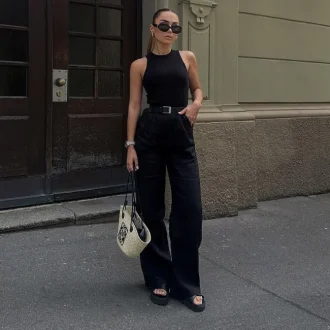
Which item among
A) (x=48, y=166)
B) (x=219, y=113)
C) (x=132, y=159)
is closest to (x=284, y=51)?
(x=219, y=113)

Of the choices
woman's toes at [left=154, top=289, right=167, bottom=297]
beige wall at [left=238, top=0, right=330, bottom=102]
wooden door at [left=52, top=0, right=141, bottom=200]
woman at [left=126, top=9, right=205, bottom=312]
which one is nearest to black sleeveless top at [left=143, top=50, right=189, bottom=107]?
woman at [left=126, top=9, right=205, bottom=312]

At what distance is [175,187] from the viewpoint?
354 centimetres

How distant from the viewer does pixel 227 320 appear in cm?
342

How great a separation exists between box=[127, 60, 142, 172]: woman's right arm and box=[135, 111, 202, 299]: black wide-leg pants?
0.14ft

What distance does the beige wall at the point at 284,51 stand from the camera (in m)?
6.22

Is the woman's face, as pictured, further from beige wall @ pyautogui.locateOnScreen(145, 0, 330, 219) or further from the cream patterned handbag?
beige wall @ pyautogui.locateOnScreen(145, 0, 330, 219)

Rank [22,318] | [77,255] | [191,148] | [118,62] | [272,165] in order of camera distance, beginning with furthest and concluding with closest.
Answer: [272,165] → [118,62] → [77,255] → [191,148] → [22,318]

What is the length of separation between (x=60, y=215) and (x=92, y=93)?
137 centimetres

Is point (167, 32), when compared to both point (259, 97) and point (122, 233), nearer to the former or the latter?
point (122, 233)

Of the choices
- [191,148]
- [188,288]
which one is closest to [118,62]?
[191,148]

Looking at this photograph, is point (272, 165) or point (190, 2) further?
point (272, 165)

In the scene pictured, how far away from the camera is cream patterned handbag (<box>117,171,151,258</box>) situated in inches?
130

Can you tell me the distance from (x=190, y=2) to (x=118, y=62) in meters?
0.99

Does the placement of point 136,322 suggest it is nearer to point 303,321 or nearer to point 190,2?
point 303,321
